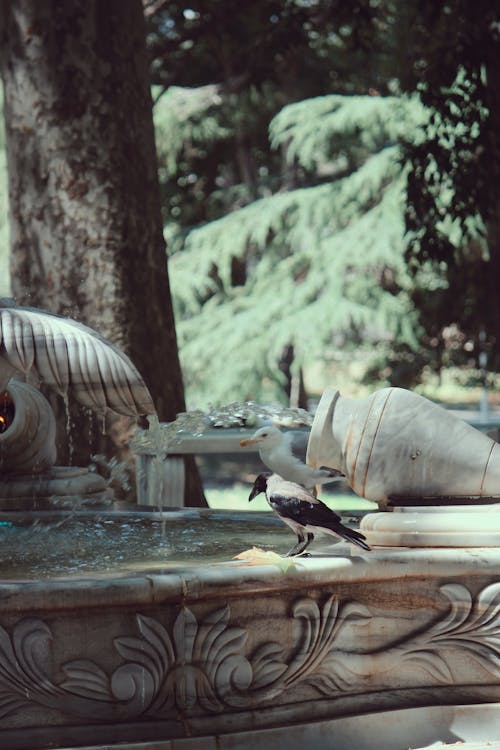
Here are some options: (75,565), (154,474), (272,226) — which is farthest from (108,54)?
(272,226)

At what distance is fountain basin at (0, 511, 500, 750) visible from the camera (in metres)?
3.53

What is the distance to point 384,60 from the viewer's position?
19.5m

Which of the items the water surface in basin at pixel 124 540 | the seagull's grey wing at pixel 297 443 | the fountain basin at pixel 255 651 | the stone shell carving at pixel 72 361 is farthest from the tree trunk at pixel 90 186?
the fountain basin at pixel 255 651

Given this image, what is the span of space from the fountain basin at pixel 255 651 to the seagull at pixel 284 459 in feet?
3.76

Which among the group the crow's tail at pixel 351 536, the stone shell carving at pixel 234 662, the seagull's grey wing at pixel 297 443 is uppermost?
the seagull's grey wing at pixel 297 443

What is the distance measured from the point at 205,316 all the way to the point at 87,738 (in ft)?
51.1

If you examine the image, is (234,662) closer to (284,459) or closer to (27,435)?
(284,459)

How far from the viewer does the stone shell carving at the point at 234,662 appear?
3.54 m

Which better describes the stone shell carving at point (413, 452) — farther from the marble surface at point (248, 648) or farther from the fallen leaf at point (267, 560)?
the fallen leaf at point (267, 560)

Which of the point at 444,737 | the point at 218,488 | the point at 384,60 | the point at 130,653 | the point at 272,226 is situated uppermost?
the point at 384,60

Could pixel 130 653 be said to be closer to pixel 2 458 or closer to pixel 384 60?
pixel 2 458

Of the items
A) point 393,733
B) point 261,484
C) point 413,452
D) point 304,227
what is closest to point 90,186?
point 261,484

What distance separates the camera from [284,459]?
5441mm

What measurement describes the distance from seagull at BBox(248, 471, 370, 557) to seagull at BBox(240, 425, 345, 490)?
3.70 feet
